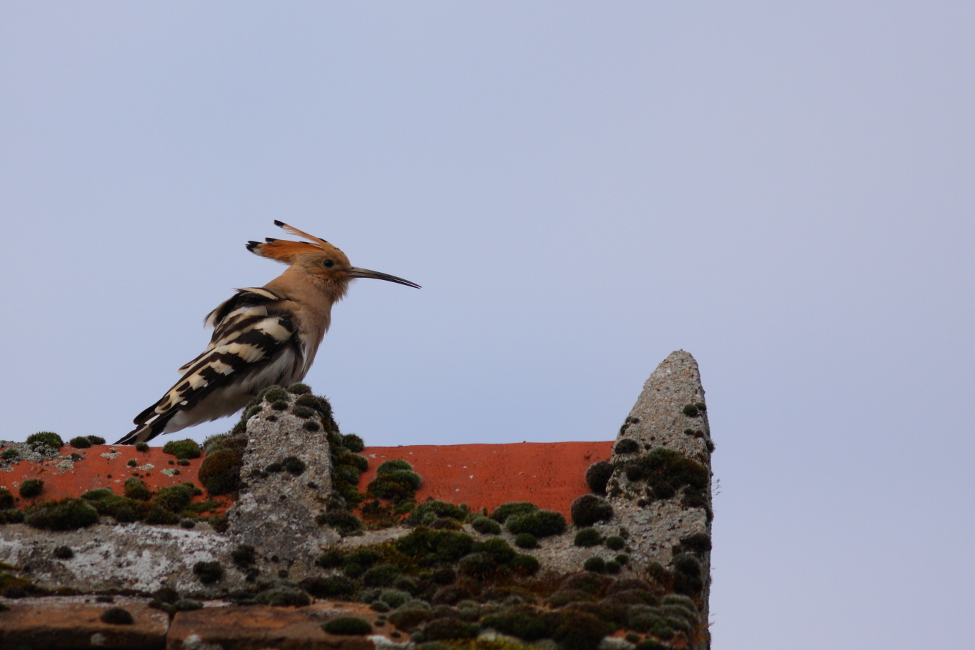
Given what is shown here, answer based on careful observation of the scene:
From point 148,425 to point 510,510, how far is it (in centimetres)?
644

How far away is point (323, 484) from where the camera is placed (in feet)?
39.4

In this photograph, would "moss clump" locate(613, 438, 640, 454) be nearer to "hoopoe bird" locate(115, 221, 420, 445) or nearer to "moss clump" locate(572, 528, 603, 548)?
"moss clump" locate(572, 528, 603, 548)

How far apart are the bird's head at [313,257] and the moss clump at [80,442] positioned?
5034mm

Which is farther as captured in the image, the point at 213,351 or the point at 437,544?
the point at 213,351

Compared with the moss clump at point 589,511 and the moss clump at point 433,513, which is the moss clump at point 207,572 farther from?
the moss clump at point 589,511

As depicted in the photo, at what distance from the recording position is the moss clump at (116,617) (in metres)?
8.24

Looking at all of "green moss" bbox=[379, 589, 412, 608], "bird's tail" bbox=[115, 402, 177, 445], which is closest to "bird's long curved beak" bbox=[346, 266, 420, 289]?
"bird's tail" bbox=[115, 402, 177, 445]

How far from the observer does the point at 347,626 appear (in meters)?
8.24

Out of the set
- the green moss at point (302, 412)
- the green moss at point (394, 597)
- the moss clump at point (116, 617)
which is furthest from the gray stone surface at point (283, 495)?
the moss clump at point (116, 617)

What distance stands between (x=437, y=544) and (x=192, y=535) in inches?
98.7

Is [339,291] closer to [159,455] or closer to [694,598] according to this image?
[159,455]

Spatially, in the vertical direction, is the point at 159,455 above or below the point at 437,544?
above

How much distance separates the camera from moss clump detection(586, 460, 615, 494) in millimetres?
12766

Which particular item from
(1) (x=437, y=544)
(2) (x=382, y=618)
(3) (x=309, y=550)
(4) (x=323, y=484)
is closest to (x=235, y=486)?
(4) (x=323, y=484)
